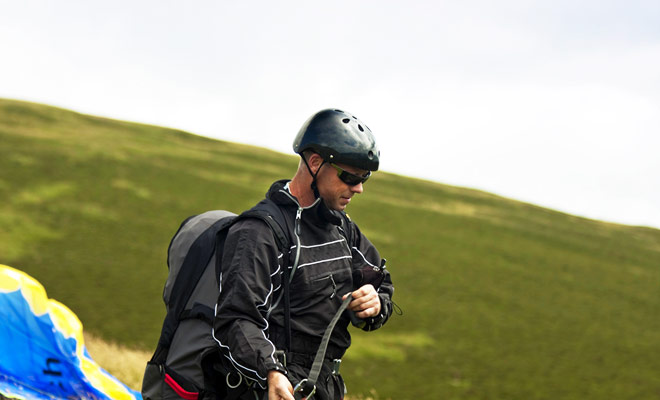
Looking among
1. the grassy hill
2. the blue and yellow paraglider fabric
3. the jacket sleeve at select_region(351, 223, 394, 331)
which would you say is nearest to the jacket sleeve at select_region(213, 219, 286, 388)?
the jacket sleeve at select_region(351, 223, 394, 331)

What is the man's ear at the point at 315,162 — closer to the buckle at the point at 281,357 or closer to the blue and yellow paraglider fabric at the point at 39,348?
the buckle at the point at 281,357

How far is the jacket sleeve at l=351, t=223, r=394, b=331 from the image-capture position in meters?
4.87

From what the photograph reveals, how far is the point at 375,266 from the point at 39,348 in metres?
5.39

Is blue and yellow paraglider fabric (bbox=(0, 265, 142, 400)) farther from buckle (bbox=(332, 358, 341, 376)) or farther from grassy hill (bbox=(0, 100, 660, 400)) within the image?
grassy hill (bbox=(0, 100, 660, 400))

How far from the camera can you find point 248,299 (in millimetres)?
3895

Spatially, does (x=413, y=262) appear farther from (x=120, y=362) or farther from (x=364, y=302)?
(x=364, y=302)

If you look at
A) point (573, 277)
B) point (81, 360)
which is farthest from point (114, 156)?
point (81, 360)

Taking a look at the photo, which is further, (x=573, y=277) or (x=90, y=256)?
(x=573, y=277)

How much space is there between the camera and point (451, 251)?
95.5 feet

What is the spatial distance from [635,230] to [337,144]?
43499mm

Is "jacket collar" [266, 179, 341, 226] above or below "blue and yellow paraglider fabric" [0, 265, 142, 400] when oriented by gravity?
above

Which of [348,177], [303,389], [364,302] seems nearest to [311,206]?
[348,177]

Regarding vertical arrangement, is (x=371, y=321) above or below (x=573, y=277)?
above

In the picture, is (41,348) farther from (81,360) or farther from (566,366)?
(566,366)
